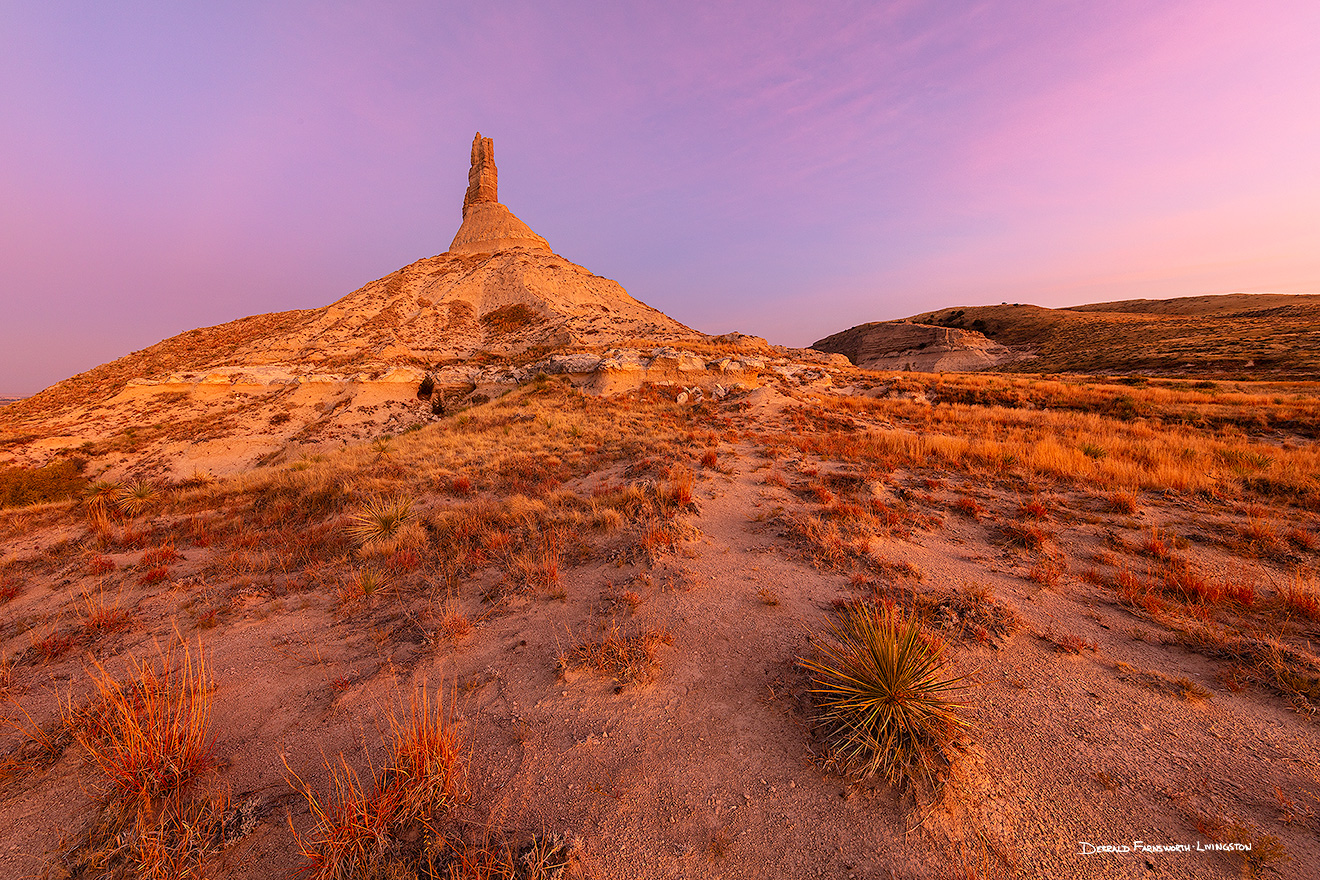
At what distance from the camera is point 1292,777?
2.91 m

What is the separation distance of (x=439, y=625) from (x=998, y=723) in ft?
19.2

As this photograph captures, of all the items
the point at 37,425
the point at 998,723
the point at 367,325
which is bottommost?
the point at 998,723

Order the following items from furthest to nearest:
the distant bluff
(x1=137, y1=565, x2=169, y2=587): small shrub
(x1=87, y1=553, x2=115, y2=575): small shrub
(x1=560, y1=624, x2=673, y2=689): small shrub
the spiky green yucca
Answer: the distant bluff, (x1=87, y1=553, x2=115, y2=575): small shrub, (x1=137, y1=565, x2=169, y2=587): small shrub, (x1=560, y1=624, x2=673, y2=689): small shrub, the spiky green yucca

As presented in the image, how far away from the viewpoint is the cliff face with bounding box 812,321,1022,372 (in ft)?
194

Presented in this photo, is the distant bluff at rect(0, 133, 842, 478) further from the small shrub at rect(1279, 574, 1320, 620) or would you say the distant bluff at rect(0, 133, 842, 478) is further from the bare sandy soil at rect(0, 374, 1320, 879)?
the small shrub at rect(1279, 574, 1320, 620)

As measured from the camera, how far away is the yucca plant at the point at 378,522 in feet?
25.9

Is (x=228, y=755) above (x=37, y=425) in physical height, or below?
below

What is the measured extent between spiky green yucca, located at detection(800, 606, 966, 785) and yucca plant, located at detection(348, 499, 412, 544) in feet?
25.5

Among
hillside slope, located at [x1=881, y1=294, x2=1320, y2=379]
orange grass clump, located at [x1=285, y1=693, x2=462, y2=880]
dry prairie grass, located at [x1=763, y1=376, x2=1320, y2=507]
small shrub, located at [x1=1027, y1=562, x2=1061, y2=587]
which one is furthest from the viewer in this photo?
hillside slope, located at [x1=881, y1=294, x2=1320, y2=379]

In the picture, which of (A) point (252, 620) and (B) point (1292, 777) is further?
(A) point (252, 620)

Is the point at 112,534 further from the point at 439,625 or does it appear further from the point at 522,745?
the point at 522,745

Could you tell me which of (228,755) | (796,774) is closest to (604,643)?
(796,774)

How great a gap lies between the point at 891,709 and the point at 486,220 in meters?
72.9

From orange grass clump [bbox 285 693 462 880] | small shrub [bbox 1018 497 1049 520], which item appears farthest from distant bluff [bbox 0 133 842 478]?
orange grass clump [bbox 285 693 462 880]
